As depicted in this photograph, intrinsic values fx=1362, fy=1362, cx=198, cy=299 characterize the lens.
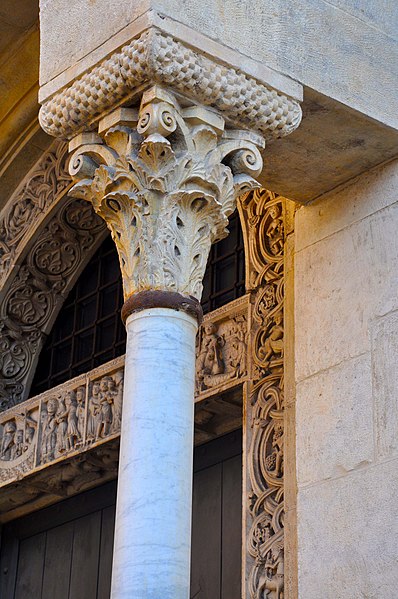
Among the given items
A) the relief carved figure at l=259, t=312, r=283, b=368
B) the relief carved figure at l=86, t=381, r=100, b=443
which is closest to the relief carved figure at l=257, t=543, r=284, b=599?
the relief carved figure at l=259, t=312, r=283, b=368

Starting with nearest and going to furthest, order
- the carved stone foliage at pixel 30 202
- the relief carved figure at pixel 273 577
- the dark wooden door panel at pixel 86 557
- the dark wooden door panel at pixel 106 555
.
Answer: the relief carved figure at pixel 273 577
the dark wooden door panel at pixel 106 555
the dark wooden door panel at pixel 86 557
the carved stone foliage at pixel 30 202

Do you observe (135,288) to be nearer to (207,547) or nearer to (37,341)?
(207,547)

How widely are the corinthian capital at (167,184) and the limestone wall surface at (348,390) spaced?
2.63 ft

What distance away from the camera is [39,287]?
8.69 metres

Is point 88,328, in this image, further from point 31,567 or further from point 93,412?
point 31,567

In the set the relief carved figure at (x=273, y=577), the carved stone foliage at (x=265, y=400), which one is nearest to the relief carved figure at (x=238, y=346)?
the carved stone foliage at (x=265, y=400)

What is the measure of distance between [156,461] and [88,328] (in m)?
3.75

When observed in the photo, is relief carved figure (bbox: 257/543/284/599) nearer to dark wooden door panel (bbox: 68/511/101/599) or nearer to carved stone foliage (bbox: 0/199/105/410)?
dark wooden door panel (bbox: 68/511/101/599)

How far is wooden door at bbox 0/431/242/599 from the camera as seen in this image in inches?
273

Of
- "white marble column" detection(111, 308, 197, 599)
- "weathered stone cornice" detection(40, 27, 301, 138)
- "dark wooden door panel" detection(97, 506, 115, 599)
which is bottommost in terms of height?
"white marble column" detection(111, 308, 197, 599)

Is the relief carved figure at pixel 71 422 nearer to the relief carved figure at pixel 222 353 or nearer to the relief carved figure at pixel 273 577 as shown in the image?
the relief carved figure at pixel 222 353

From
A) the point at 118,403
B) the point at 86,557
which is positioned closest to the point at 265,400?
the point at 118,403

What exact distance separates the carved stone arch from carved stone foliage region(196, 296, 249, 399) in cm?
183

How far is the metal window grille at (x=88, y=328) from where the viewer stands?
8.34 meters
